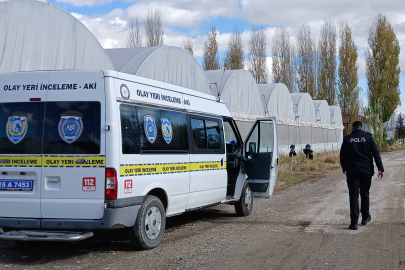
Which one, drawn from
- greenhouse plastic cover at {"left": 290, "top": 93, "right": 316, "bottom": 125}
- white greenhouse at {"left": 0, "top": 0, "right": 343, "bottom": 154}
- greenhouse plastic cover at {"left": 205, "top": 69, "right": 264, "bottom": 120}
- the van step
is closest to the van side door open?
white greenhouse at {"left": 0, "top": 0, "right": 343, "bottom": 154}

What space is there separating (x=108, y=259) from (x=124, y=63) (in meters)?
8.61

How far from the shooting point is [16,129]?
603 cm

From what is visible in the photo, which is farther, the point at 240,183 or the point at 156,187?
the point at 240,183

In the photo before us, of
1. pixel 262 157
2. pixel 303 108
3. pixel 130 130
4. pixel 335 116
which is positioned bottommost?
pixel 262 157

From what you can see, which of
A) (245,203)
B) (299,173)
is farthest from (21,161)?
(299,173)

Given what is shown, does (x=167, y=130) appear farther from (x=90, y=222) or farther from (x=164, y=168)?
(x=90, y=222)

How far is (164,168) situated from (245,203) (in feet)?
10.4

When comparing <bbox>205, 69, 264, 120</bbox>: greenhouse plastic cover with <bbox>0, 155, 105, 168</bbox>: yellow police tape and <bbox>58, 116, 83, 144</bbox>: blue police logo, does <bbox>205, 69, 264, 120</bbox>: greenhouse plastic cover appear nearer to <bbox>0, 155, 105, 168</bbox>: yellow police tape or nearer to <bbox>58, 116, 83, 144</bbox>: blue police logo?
<bbox>58, 116, 83, 144</bbox>: blue police logo

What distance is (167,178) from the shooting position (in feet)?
22.8

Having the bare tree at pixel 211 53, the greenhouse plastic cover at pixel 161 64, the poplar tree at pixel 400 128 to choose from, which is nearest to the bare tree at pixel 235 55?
the bare tree at pixel 211 53

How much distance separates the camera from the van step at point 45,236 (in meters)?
5.57

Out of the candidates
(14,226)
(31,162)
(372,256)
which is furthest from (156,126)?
(372,256)

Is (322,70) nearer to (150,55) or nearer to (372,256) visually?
(150,55)

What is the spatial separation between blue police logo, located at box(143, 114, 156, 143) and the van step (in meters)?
1.57
